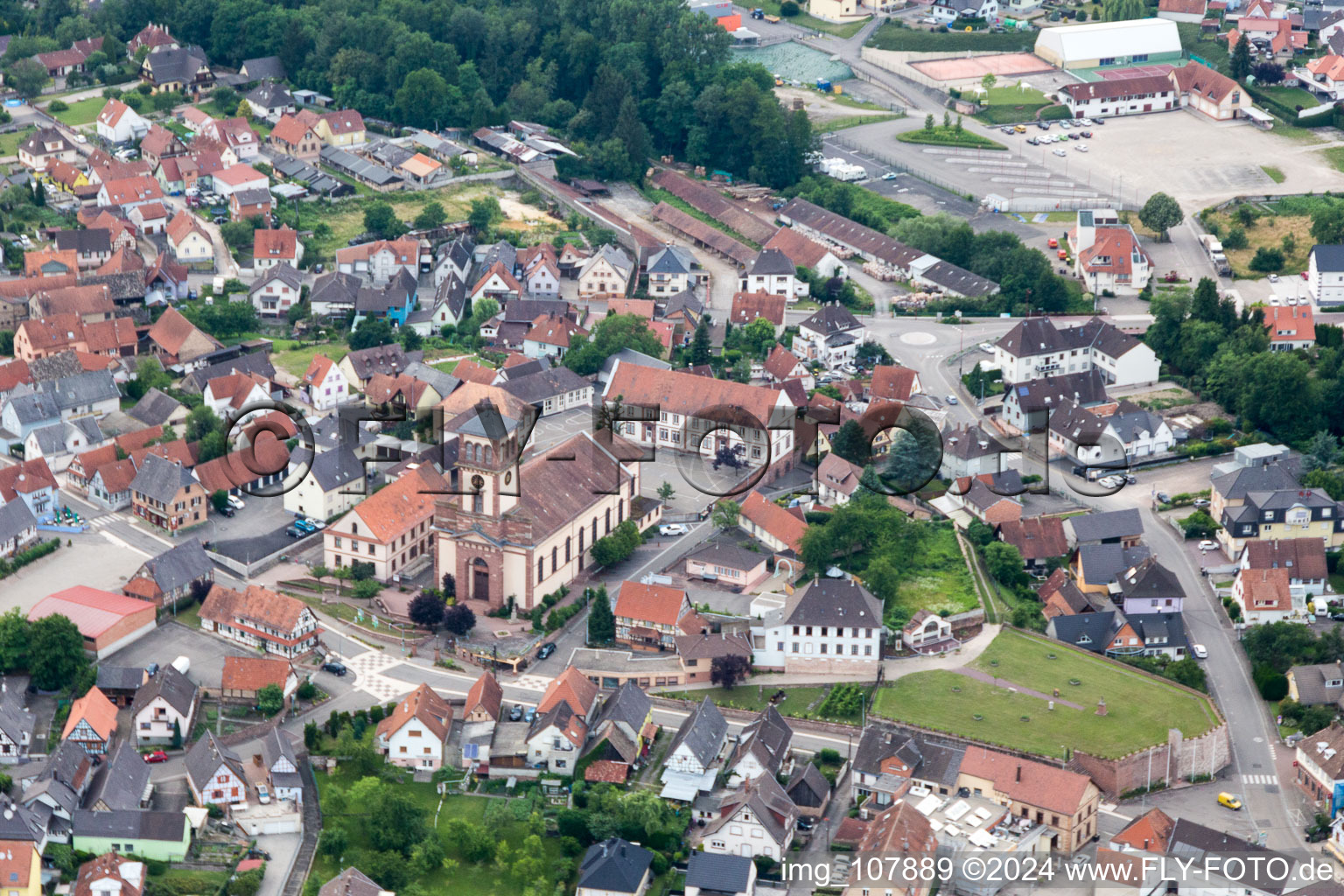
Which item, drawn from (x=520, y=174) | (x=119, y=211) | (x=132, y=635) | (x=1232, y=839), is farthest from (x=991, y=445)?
(x=119, y=211)

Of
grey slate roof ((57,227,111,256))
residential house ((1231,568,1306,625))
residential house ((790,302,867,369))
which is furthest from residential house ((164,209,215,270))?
residential house ((1231,568,1306,625))

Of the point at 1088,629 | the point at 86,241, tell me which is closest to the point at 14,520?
the point at 86,241

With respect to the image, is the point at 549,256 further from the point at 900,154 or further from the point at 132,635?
the point at 132,635

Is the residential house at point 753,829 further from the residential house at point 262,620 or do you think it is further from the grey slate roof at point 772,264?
the grey slate roof at point 772,264

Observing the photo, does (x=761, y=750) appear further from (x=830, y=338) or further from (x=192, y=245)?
(x=192, y=245)

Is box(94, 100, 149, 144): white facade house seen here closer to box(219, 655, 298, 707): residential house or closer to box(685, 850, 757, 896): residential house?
box(219, 655, 298, 707): residential house

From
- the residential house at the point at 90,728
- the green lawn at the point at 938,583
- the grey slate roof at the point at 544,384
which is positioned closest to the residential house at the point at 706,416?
the grey slate roof at the point at 544,384
